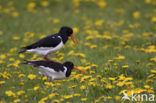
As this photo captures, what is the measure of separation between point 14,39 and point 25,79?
3.91 m

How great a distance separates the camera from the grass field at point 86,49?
5.89 meters

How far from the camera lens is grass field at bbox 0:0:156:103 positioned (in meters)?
5.89

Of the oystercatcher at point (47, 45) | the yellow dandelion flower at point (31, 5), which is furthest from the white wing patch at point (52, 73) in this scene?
the yellow dandelion flower at point (31, 5)

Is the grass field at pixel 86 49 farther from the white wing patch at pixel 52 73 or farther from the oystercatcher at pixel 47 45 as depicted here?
the oystercatcher at pixel 47 45

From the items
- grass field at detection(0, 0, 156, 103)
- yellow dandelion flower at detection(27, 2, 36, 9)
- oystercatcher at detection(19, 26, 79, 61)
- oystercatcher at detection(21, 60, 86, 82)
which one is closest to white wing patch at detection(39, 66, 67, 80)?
oystercatcher at detection(21, 60, 86, 82)

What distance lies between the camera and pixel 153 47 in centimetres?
873

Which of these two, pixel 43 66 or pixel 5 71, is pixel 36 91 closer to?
pixel 43 66

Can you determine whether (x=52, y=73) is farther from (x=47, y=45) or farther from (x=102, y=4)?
(x=102, y=4)

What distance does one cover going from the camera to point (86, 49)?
29.4 ft

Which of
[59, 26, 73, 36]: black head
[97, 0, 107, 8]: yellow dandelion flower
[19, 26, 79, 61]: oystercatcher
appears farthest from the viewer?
[97, 0, 107, 8]: yellow dandelion flower

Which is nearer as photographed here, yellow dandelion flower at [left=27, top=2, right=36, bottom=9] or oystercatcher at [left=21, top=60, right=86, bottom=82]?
oystercatcher at [left=21, top=60, right=86, bottom=82]

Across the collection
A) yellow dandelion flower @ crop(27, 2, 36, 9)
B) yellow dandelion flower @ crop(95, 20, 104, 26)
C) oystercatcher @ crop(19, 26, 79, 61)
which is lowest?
oystercatcher @ crop(19, 26, 79, 61)

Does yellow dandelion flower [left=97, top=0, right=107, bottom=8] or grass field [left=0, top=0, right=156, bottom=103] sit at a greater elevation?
yellow dandelion flower [left=97, top=0, right=107, bottom=8]

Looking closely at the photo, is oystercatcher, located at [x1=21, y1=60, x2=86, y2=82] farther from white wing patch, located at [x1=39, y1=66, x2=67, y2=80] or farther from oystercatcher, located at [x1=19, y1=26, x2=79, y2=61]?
oystercatcher, located at [x1=19, y1=26, x2=79, y2=61]
